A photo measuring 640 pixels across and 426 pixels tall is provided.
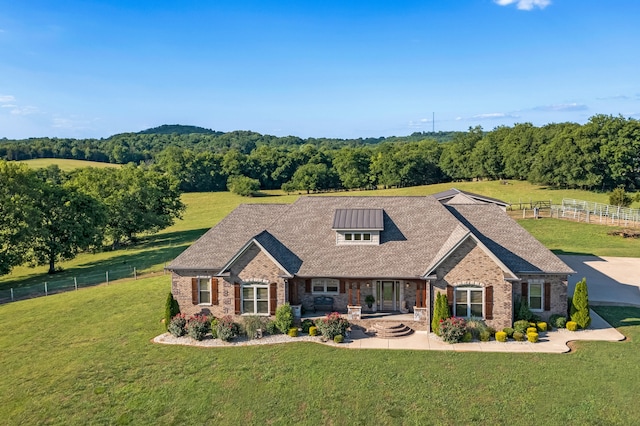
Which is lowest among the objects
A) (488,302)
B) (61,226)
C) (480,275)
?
(488,302)

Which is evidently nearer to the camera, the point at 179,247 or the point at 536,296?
the point at 536,296

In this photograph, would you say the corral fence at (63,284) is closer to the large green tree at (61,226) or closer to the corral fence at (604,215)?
the large green tree at (61,226)

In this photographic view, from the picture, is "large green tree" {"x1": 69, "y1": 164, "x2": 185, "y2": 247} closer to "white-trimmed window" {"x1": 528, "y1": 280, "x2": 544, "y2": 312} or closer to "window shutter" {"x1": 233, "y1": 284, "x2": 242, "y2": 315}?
"window shutter" {"x1": 233, "y1": 284, "x2": 242, "y2": 315}

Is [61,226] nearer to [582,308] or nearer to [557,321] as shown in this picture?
[557,321]

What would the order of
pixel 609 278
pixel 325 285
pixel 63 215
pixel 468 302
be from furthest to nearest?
pixel 63 215, pixel 609 278, pixel 325 285, pixel 468 302

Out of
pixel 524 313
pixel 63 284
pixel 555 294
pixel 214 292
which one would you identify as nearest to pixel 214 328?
pixel 214 292

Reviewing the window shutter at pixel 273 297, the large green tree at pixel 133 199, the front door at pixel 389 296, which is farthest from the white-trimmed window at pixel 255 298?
the large green tree at pixel 133 199

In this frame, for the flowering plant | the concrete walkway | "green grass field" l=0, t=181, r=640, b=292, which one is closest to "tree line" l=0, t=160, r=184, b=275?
"green grass field" l=0, t=181, r=640, b=292
